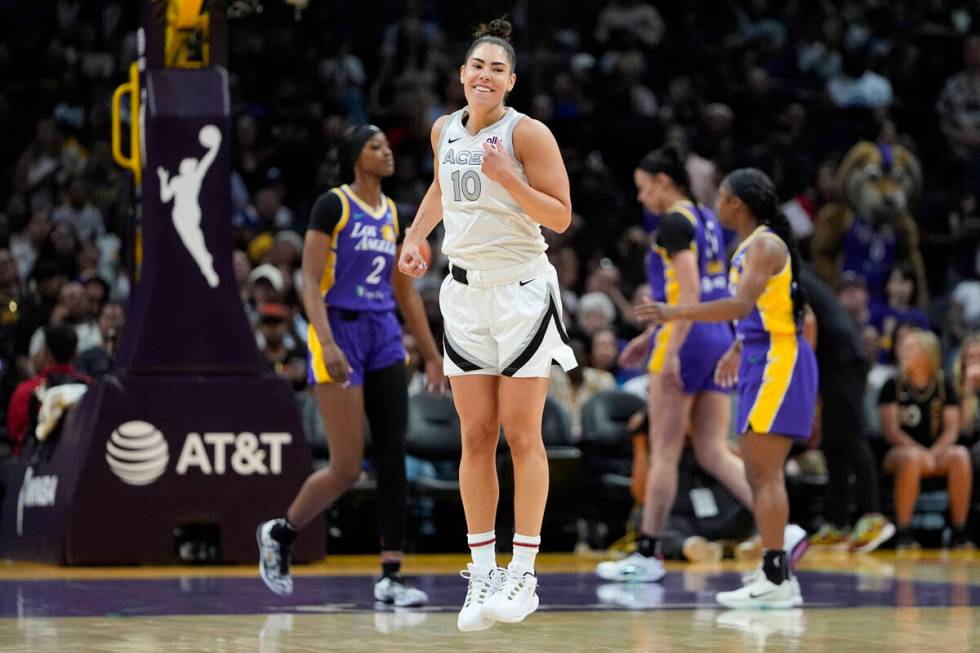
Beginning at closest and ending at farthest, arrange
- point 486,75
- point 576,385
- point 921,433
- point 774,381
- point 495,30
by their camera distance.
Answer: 1. point 486,75
2. point 495,30
3. point 774,381
4. point 921,433
5. point 576,385

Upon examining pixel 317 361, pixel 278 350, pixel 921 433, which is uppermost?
pixel 317 361

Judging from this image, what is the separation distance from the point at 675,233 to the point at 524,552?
11.9 feet

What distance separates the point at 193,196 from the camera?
34.9ft

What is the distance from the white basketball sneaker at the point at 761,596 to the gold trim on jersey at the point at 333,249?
2.41 m

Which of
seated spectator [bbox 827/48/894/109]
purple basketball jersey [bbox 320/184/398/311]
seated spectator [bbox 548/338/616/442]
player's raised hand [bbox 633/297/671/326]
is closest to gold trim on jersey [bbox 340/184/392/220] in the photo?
purple basketball jersey [bbox 320/184/398/311]

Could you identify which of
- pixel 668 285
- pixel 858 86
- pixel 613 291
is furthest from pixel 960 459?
pixel 858 86

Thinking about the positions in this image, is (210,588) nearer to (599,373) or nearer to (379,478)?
(379,478)

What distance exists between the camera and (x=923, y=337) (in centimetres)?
1370

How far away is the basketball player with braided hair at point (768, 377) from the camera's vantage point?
8.13m

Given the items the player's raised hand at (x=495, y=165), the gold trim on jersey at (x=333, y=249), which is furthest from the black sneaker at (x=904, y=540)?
the player's raised hand at (x=495, y=165)

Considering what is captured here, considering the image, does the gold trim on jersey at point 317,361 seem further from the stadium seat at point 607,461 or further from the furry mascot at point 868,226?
the furry mascot at point 868,226

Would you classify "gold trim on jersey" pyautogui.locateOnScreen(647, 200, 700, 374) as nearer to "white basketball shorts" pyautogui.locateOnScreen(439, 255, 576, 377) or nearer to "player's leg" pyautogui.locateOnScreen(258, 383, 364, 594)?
"player's leg" pyautogui.locateOnScreen(258, 383, 364, 594)

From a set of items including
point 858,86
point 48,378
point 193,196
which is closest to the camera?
point 193,196

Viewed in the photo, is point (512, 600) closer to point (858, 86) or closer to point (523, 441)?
point (523, 441)
